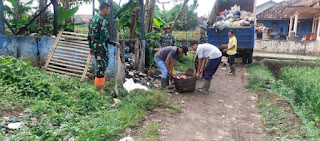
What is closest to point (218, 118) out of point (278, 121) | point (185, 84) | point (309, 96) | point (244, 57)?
point (278, 121)

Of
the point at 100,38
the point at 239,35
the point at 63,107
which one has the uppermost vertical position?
the point at 239,35

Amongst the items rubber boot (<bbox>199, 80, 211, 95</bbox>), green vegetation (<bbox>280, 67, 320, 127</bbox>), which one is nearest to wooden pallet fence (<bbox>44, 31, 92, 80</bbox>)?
rubber boot (<bbox>199, 80, 211, 95</bbox>)

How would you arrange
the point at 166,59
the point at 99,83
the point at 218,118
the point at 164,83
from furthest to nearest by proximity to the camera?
the point at 164,83 < the point at 166,59 < the point at 99,83 < the point at 218,118

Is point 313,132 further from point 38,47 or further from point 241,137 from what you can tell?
point 38,47

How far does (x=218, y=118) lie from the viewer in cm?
416

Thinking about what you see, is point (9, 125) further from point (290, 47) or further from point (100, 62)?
point (290, 47)

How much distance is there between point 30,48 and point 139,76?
269 cm

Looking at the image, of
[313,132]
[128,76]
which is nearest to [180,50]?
[128,76]

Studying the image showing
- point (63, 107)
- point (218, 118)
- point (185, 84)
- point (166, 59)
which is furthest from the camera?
point (185, 84)

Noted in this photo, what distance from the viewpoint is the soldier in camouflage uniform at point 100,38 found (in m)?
4.35

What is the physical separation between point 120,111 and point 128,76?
2349 mm

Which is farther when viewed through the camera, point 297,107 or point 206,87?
point 206,87

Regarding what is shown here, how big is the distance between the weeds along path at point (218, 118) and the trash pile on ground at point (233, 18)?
11.3 feet

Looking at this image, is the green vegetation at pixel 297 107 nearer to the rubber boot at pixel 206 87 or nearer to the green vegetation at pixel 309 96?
the green vegetation at pixel 309 96
